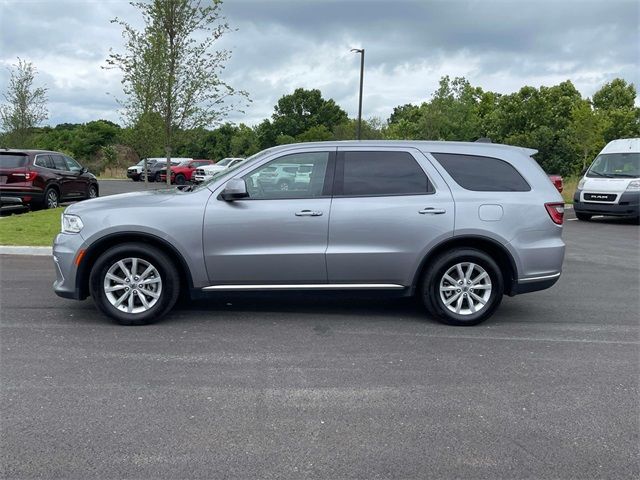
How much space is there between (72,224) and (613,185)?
590 inches

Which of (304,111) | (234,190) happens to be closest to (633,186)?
(234,190)

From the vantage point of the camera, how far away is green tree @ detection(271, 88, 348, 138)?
7038cm

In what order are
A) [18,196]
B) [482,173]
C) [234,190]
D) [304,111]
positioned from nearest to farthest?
[234,190], [482,173], [18,196], [304,111]

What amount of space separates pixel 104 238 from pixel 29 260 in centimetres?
438

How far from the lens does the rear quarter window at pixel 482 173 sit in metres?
6.03

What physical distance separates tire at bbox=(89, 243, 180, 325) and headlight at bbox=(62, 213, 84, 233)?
35 centimetres

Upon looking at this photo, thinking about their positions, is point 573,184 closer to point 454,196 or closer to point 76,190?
point 76,190

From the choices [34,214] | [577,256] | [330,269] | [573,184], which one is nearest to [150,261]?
[330,269]

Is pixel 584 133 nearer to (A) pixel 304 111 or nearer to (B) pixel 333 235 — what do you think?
(B) pixel 333 235

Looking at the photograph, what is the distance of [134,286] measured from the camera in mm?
5766

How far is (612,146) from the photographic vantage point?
18047 mm

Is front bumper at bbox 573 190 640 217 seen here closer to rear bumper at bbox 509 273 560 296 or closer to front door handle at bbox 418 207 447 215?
rear bumper at bbox 509 273 560 296

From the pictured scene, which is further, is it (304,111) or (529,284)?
(304,111)

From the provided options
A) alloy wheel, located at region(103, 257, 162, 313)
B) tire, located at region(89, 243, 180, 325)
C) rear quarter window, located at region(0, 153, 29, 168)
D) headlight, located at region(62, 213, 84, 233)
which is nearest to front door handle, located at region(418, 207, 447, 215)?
tire, located at region(89, 243, 180, 325)
